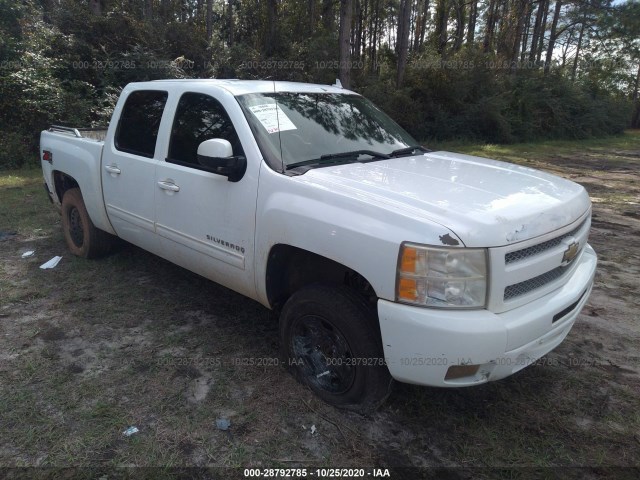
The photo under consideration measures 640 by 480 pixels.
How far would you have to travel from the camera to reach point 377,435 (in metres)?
2.68

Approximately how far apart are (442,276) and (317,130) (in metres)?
1.65

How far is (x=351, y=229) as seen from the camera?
8.18ft

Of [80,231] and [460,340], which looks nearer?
[460,340]

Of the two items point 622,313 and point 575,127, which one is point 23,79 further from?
point 575,127

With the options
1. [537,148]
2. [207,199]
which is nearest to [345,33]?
[537,148]

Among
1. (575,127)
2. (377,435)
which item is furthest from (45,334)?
A: (575,127)

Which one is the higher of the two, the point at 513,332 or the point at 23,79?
the point at 23,79

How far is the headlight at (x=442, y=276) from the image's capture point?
227 centimetres

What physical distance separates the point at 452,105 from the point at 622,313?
639 inches

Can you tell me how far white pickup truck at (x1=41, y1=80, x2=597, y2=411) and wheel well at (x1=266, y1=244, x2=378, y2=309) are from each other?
1cm

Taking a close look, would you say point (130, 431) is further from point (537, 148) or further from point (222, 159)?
point (537, 148)

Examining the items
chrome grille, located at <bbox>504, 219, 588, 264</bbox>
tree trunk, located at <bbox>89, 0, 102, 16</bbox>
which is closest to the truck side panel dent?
chrome grille, located at <bbox>504, 219, 588, 264</bbox>

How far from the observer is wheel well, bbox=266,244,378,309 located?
2.84 meters

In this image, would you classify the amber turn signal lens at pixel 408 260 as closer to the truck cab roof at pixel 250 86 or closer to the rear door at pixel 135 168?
the truck cab roof at pixel 250 86
